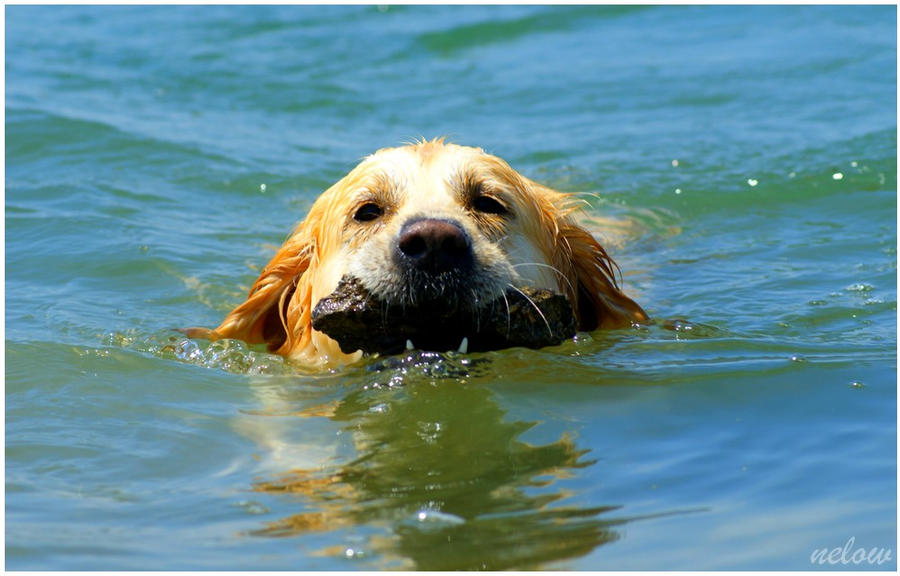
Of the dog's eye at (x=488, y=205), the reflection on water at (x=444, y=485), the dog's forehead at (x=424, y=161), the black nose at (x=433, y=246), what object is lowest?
the reflection on water at (x=444, y=485)

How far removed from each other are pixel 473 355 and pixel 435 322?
28 cm

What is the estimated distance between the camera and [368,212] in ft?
19.2

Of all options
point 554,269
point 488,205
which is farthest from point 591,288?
point 488,205

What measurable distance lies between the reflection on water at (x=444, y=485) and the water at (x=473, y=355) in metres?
0.02

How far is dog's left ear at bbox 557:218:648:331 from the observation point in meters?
6.56

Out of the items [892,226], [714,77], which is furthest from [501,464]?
[714,77]

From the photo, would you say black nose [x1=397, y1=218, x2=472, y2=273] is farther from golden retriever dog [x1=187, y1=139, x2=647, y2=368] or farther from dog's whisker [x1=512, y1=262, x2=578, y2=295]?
dog's whisker [x1=512, y1=262, x2=578, y2=295]

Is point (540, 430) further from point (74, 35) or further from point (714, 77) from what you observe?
point (74, 35)

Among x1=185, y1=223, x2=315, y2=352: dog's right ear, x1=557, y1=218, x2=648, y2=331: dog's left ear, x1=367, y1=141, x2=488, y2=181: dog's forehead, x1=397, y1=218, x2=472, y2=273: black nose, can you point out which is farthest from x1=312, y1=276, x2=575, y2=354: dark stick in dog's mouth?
x1=185, y1=223, x2=315, y2=352: dog's right ear

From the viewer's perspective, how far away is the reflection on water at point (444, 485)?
3.95 m

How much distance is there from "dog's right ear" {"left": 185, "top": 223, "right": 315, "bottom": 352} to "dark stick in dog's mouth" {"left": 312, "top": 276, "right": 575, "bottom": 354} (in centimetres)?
92

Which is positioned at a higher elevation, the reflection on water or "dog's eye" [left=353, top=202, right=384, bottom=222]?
"dog's eye" [left=353, top=202, right=384, bottom=222]

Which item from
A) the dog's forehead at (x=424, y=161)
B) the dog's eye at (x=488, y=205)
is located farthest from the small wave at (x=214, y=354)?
the dog's eye at (x=488, y=205)

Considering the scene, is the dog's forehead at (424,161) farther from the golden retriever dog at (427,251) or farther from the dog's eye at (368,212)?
the dog's eye at (368,212)
